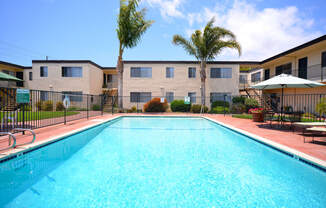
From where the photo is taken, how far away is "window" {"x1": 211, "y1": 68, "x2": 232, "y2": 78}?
1944 cm

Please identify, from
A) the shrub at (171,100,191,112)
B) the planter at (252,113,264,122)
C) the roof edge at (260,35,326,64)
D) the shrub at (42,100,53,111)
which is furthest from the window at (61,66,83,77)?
the roof edge at (260,35,326,64)

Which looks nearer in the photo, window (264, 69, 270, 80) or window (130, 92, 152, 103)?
window (130, 92, 152, 103)

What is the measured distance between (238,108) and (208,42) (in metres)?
7.36

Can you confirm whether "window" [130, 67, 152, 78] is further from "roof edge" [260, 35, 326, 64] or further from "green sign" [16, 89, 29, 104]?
"green sign" [16, 89, 29, 104]

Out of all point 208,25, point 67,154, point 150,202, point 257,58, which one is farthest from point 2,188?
point 257,58

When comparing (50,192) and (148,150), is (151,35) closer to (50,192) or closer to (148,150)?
(148,150)

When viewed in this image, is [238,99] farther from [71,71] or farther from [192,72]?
[71,71]

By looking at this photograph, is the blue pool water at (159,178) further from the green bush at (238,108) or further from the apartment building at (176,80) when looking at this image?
the apartment building at (176,80)

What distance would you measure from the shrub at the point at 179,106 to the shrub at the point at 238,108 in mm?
4571

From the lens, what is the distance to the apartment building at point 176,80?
19.3m

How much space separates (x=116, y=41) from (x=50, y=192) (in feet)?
53.9

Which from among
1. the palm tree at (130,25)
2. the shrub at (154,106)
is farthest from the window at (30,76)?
the shrub at (154,106)

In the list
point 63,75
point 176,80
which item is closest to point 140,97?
point 176,80

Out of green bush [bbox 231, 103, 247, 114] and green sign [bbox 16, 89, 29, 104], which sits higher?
green sign [bbox 16, 89, 29, 104]
